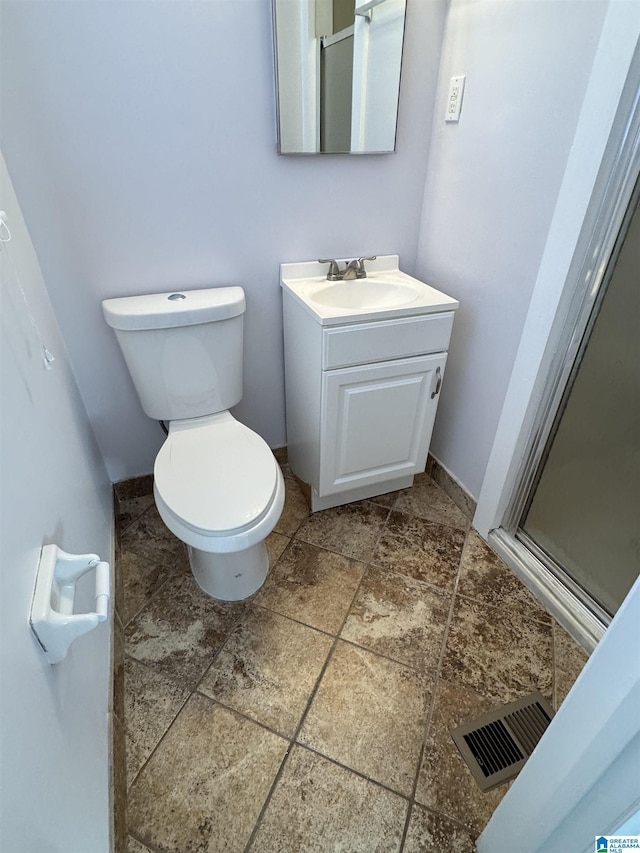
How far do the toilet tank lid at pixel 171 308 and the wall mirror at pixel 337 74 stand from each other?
517mm

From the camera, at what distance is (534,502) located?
5.07 feet

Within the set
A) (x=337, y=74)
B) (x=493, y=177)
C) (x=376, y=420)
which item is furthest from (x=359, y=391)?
(x=337, y=74)

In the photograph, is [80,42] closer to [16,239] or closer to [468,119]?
[16,239]

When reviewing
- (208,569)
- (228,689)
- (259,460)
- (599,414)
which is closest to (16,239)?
(259,460)

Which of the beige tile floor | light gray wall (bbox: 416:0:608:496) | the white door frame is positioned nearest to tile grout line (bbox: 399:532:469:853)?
the beige tile floor

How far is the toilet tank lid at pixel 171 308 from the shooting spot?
1.35 meters

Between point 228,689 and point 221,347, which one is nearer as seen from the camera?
point 228,689

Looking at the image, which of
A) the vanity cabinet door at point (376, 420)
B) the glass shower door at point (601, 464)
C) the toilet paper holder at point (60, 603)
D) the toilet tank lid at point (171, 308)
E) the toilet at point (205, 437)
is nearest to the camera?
the toilet paper holder at point (60, 603)

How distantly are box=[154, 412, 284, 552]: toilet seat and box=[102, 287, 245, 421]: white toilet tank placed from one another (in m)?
0.13

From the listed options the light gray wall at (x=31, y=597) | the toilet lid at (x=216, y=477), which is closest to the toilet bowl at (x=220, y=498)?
the toilet lid at (x=216, y=477)

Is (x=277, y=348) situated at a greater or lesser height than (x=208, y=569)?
greater

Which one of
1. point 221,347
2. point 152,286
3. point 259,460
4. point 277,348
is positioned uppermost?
point 152,286

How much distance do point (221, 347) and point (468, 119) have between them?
3.47 ft

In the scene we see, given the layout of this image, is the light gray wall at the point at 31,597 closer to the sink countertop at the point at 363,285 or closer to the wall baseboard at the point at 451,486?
the sink countertop at the point at 363,285
